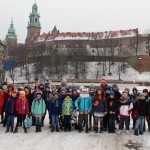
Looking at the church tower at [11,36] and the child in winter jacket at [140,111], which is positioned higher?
the church tower at [11,36]

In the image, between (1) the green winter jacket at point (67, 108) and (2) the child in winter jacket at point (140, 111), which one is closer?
→ (2) the child in winter jacket at point (140, 111)

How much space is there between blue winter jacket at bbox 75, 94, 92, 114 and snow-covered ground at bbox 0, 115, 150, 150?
756mm

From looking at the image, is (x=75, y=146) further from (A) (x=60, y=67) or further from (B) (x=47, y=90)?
(A) (x=60, y=67)

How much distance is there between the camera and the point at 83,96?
9828 millimetres

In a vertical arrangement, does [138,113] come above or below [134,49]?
below

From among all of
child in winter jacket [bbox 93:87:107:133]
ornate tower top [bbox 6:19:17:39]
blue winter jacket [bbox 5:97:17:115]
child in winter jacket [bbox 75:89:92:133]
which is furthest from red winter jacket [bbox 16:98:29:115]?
ornate tower top [bbox 6:19:17:39]

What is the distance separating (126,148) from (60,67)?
55572mm

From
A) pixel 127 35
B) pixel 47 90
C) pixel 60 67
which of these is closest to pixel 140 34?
pixel 127 35

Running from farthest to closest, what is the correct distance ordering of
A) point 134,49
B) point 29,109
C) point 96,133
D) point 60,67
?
point 134,49 < point 60,67 < point 29,109 < point 96,133

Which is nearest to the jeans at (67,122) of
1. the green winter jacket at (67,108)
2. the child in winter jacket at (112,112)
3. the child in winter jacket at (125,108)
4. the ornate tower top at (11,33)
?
the green winter jacket at (67,108)

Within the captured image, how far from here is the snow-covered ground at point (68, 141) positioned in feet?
26.2

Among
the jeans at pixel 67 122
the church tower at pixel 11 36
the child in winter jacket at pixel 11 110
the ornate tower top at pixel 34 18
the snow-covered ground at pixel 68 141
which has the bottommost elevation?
the snow-covered ground at pixel 68 141

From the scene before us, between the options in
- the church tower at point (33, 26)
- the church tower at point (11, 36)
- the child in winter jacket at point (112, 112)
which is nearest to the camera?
the child in winter jacket at point (112, 112)

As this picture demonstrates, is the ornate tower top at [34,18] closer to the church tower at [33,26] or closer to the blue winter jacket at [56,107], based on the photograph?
the church tower at [33,26]
